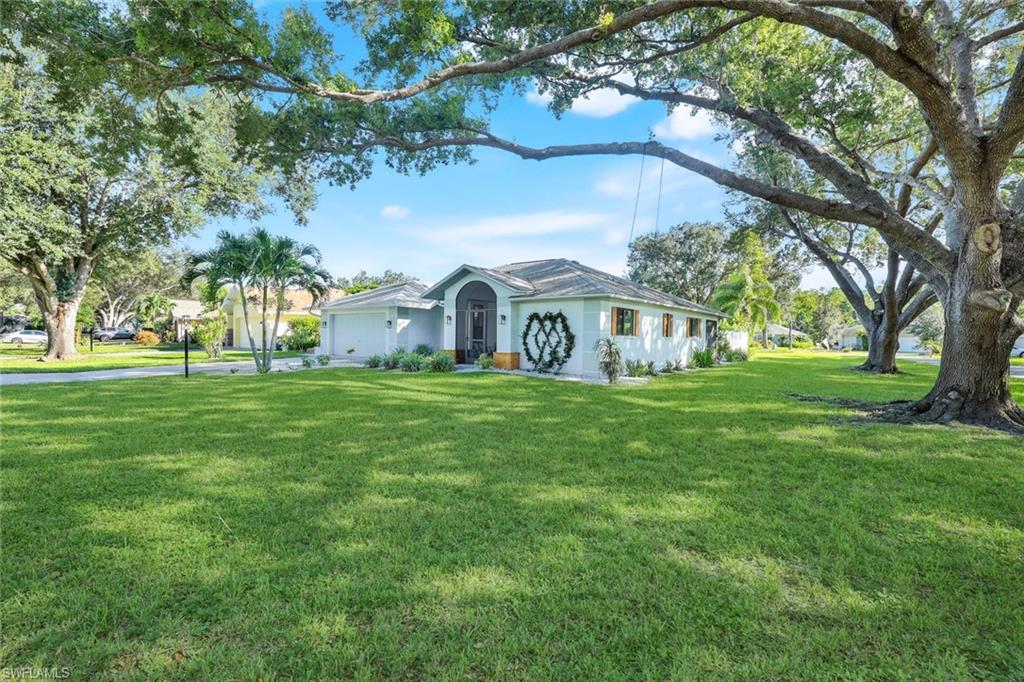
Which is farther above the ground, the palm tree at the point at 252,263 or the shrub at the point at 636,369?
the palm tree at the point at 252,263

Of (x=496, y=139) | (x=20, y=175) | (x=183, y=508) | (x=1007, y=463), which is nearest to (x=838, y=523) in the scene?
(x=1007, y=463)

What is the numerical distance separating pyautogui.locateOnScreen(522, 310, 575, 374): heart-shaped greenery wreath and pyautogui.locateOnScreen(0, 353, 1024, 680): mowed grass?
379 inches

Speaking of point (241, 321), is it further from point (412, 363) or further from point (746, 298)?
point (746, 298)

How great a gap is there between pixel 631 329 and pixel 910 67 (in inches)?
464

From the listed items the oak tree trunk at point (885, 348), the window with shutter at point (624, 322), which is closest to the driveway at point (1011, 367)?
the oak tree trunk at point (885, 348)

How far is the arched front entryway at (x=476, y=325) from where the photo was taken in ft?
66.7

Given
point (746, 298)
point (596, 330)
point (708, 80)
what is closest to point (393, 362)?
point (596, 330)

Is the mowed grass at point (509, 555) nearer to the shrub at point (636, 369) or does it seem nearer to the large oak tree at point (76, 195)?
the shrub at point (636, 369)

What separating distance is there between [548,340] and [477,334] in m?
4.79
